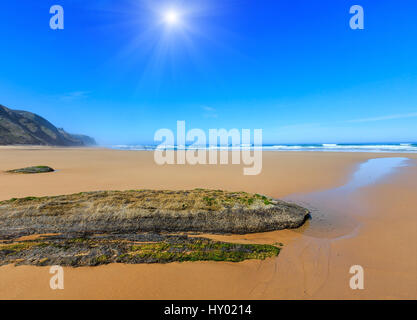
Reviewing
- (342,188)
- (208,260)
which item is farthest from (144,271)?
(342,188)

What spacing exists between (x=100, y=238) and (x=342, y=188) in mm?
10881

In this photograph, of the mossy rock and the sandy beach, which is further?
the mossy rock

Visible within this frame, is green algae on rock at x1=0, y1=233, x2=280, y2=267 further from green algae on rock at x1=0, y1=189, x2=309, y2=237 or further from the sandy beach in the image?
green algae on rock at x1=0, y1=189, x2=309, y2=237

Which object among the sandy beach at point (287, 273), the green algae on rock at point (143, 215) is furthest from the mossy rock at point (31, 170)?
the sandy beach at point (287, 273)

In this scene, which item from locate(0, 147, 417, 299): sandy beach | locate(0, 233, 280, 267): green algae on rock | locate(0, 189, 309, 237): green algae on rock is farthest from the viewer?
locate(0, 189, 309, 237): green algae on rock

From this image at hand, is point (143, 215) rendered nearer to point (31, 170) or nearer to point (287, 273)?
point (287, 273)

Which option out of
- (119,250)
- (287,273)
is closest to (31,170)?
(119,250)

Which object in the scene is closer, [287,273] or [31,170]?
[287,273]

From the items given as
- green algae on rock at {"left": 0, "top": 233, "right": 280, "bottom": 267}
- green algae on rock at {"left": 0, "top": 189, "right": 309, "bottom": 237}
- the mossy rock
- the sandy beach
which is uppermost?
the mossy rock

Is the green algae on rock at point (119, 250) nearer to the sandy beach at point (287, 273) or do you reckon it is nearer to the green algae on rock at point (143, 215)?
the sandy beach at point (287, 273)

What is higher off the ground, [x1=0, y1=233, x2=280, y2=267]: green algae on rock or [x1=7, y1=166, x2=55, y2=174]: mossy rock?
[x1=7, y1=166, x2=55, y2=174]: mossy rock

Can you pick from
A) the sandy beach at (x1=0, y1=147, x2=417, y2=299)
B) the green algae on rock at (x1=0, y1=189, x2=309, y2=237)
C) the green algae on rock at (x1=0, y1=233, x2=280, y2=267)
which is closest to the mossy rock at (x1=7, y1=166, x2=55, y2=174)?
the green algae on rock at (x1=0, y1=189, x2=309, y2=237)

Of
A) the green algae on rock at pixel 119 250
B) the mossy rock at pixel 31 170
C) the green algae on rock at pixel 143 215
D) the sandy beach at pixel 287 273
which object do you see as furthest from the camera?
the mossy rock at pixel 31 170
